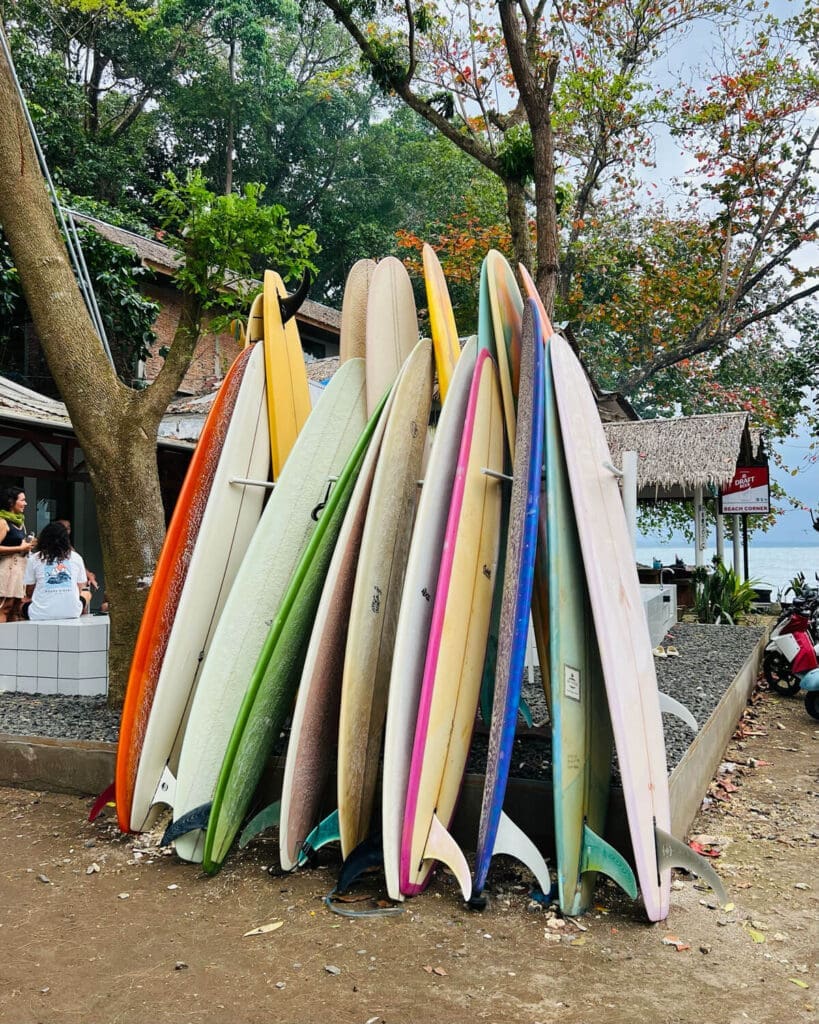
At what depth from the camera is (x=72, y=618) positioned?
6051 millimetres

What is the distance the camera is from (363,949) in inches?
96.4

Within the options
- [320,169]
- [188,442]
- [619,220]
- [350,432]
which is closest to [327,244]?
[320,169]

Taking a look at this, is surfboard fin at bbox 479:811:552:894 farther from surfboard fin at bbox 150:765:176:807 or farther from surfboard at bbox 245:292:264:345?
surfboard at bbox 245:292:264:345

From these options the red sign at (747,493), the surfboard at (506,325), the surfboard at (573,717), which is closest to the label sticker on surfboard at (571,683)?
the surfboard at (573,717)

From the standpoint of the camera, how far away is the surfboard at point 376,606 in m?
2.96

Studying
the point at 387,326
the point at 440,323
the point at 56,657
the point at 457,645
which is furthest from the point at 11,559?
the point at 457,645

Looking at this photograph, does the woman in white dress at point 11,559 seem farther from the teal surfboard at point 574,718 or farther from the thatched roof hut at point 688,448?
the thatched roof hut at point 688,448

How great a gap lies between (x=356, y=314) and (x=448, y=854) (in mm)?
2634

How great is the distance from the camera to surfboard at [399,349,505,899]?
2.73m

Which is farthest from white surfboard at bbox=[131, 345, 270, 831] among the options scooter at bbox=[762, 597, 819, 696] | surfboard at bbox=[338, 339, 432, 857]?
scooter at bbox=[762, 597, 819, 696]

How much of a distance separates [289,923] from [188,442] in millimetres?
8327

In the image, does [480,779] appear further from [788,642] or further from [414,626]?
[788,642]

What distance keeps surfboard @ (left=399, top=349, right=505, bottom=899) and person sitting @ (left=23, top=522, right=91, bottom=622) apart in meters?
3.85

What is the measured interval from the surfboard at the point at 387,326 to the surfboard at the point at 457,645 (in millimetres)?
789
